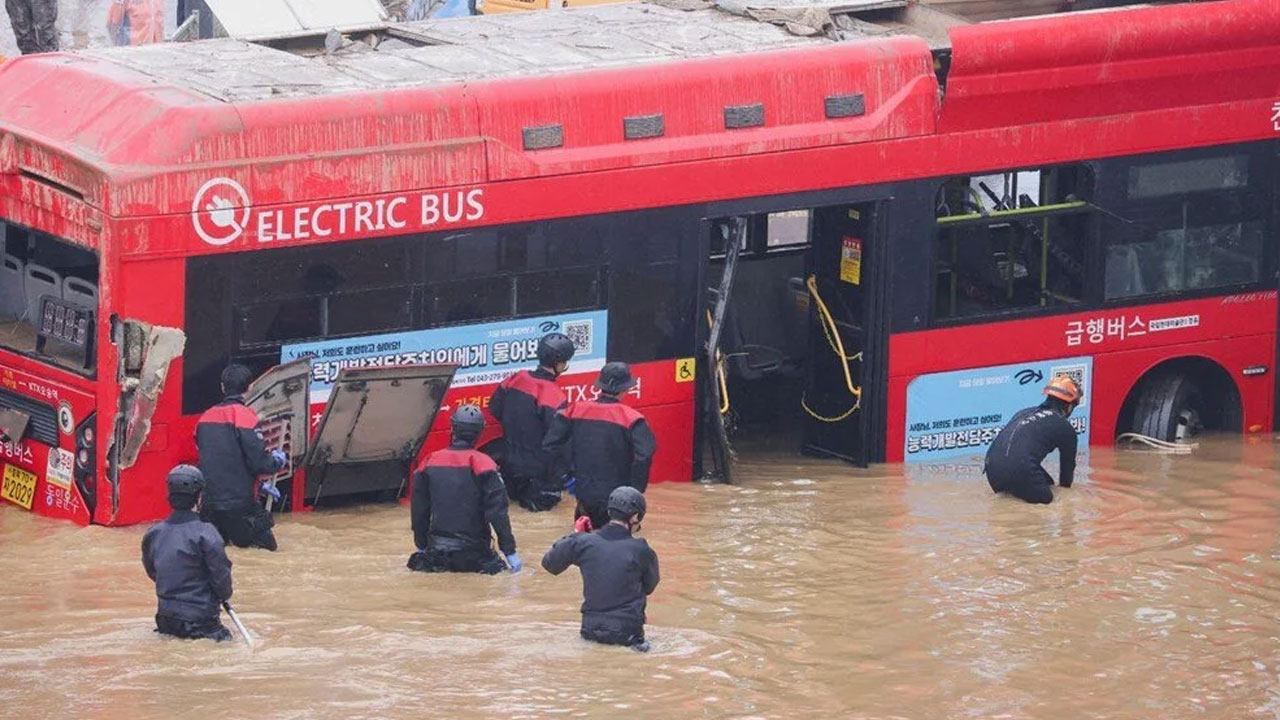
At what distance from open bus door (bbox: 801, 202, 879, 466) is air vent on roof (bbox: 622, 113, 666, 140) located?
164 centimetres

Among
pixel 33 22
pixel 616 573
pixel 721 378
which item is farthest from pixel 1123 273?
pixel 33 22

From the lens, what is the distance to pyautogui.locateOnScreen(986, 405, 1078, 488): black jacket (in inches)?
651

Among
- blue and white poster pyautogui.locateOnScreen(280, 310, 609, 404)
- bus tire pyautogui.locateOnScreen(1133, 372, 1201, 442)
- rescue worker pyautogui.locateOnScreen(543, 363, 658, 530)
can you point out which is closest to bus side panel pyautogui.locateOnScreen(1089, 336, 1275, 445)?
bus tire pyautogui.locateOnScreen(1133, 372, 1201, 442)

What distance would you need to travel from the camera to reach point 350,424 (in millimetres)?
15398

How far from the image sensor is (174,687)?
12297 mm

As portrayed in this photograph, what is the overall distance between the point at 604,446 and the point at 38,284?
11.5 ft

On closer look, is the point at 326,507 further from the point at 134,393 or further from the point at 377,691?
the point at 377,691

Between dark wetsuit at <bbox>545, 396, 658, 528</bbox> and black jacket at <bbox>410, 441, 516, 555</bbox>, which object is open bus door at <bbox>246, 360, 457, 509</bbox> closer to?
dark wetsuit at <bbox>545, 396, 658, 528</bbox>

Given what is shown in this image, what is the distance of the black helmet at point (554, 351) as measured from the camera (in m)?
15.7

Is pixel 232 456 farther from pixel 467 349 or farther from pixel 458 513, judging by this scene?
pixel 467 349

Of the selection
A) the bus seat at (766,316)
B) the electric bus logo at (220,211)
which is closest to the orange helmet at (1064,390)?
the bus seat at (766,316)

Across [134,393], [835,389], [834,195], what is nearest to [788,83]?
[834,195]

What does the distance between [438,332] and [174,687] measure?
12.8 ft

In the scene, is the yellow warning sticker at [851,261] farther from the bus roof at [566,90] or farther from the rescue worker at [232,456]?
the rescue worker at [232,456]
